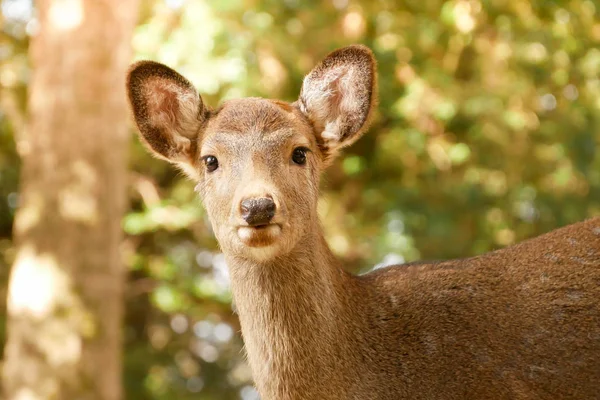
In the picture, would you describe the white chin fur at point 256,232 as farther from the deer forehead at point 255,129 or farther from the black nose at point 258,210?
the deer forehead at point 255,129

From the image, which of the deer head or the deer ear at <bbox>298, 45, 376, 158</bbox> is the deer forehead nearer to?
the deer head

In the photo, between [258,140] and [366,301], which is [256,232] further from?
[366,301]

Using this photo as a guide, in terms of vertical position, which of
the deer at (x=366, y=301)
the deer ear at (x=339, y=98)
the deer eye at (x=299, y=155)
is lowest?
the deer at (x=366, y=301)

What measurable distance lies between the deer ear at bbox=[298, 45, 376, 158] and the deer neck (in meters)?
0.84

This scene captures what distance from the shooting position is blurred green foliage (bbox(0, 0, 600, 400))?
49.1 ft

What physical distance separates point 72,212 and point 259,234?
295 inches

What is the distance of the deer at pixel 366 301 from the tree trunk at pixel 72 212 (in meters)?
6.36

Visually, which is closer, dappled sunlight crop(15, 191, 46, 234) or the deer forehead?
the deer forehead

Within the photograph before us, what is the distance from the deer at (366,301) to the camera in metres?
5.54

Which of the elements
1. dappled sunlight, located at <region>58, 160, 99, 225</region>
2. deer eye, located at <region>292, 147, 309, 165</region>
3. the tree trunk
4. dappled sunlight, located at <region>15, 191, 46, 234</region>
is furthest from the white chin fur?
dappled sunlight, located at <region>15, 191, 46, 234</region>

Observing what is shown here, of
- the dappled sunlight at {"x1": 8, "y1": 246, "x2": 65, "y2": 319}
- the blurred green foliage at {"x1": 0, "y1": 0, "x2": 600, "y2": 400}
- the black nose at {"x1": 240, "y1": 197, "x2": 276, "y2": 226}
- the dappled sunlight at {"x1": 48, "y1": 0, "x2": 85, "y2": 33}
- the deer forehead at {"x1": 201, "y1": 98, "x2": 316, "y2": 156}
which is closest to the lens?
the black nose at {"x1": 240, "y1": 197, "x2": 276, "y2": 226}

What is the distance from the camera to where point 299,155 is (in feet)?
19.9

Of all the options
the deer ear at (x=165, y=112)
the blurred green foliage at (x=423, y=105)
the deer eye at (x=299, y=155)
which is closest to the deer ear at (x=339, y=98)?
the deer eye at (x=299, y=155)

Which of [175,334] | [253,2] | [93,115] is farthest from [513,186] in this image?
[175,334]
